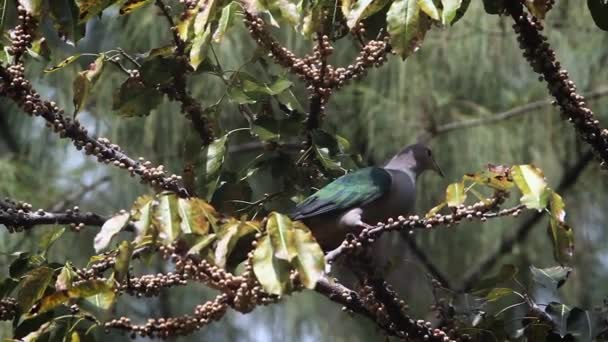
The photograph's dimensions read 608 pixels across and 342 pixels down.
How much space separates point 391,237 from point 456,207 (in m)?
2.42

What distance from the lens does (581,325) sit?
2.11 m

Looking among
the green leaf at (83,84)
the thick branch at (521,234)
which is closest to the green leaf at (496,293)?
the green leaf at (83,84)

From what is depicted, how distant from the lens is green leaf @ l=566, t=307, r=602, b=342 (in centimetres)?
209

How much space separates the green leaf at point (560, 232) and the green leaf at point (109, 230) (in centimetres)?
66

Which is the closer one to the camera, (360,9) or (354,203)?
(360,9)

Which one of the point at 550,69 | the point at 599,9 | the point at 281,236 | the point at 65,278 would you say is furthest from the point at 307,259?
the point at 599,9

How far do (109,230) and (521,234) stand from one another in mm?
2890

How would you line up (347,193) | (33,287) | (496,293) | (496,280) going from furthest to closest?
(347,193)
(496,280)
(496,293)
(33,287)

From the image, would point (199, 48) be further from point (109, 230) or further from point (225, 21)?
point (109, 230)

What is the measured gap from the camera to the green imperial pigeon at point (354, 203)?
2.51 meters

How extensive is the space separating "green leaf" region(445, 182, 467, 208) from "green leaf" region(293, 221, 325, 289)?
0.23 m

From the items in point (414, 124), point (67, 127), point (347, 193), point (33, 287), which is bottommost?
point (414, 124)

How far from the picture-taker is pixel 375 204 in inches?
107

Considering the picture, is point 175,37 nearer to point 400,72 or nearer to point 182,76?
point 182,76
